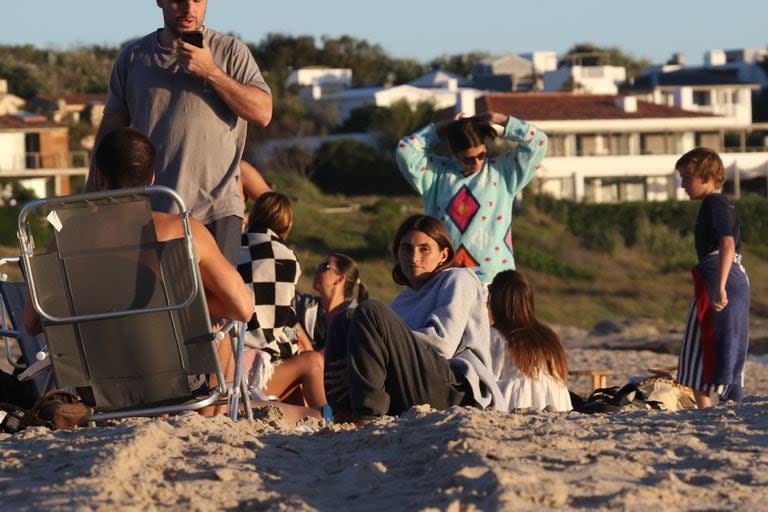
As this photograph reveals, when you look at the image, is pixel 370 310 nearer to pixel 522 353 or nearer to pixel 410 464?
pixel 410 464

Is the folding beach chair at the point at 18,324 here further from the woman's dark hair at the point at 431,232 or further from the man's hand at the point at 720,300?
the man's hand at the point at 720,300

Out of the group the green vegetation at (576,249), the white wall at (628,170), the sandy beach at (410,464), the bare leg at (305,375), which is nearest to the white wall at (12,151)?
the green vegetation at (576,249)

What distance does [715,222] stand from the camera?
7.86 meters

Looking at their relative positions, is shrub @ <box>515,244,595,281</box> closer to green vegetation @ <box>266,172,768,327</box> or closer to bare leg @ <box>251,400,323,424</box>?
green vegetation @ <box>266,172,768,327</box>

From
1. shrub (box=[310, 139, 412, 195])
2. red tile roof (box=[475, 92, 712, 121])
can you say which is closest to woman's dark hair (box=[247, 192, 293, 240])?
shrub (box=[310, 139, 412, 195])

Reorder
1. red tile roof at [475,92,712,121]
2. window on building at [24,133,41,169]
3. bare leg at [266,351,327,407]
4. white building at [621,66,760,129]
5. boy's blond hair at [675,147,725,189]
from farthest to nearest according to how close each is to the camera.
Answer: white building at [621,66,760,129] < red tile roof at [475,92,712,121] < window on building at [24,133,41,169] < boy's blond hair at [675,147,725,189] < bare leg at [266,351,327,407]

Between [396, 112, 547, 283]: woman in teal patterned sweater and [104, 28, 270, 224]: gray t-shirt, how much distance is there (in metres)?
1.73

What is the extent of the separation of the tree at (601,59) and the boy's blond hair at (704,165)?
84.5 m

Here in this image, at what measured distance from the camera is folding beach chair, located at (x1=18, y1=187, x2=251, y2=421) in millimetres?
5387

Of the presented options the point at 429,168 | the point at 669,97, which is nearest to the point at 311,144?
the point at 669,97

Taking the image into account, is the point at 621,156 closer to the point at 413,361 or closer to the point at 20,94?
the point at 20,94

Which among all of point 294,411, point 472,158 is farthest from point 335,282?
point 294,411

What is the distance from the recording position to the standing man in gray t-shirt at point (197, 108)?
6285mm

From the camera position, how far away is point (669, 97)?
72.7 metres
